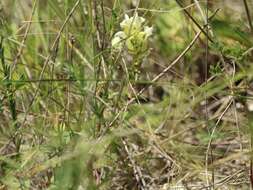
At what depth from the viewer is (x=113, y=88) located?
183cm

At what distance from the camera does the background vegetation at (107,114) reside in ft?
4.74

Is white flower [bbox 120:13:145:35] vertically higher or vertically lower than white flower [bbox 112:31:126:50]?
higher

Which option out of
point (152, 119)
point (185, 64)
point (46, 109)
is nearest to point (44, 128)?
point (46, 109)

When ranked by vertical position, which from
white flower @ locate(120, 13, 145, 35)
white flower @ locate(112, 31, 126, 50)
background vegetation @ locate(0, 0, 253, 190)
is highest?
white flower @ locate(120, 13, 145, 35)

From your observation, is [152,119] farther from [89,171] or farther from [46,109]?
[89,171]

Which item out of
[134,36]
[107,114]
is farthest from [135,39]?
[107,114]

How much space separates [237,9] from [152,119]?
50 centimetres

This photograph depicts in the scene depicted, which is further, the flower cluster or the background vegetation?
the flower cluster

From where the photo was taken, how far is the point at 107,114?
1676mm

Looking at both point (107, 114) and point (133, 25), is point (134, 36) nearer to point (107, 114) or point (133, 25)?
point (133, 25)

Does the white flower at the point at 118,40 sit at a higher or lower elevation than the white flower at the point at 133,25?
lower

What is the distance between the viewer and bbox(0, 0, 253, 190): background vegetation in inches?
56.9

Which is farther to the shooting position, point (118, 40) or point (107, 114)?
point (107, 114)

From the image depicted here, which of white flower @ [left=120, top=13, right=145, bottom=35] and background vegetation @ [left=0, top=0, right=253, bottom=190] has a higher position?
white flower @ [left=120, top=13, right=145, bottom=35]
